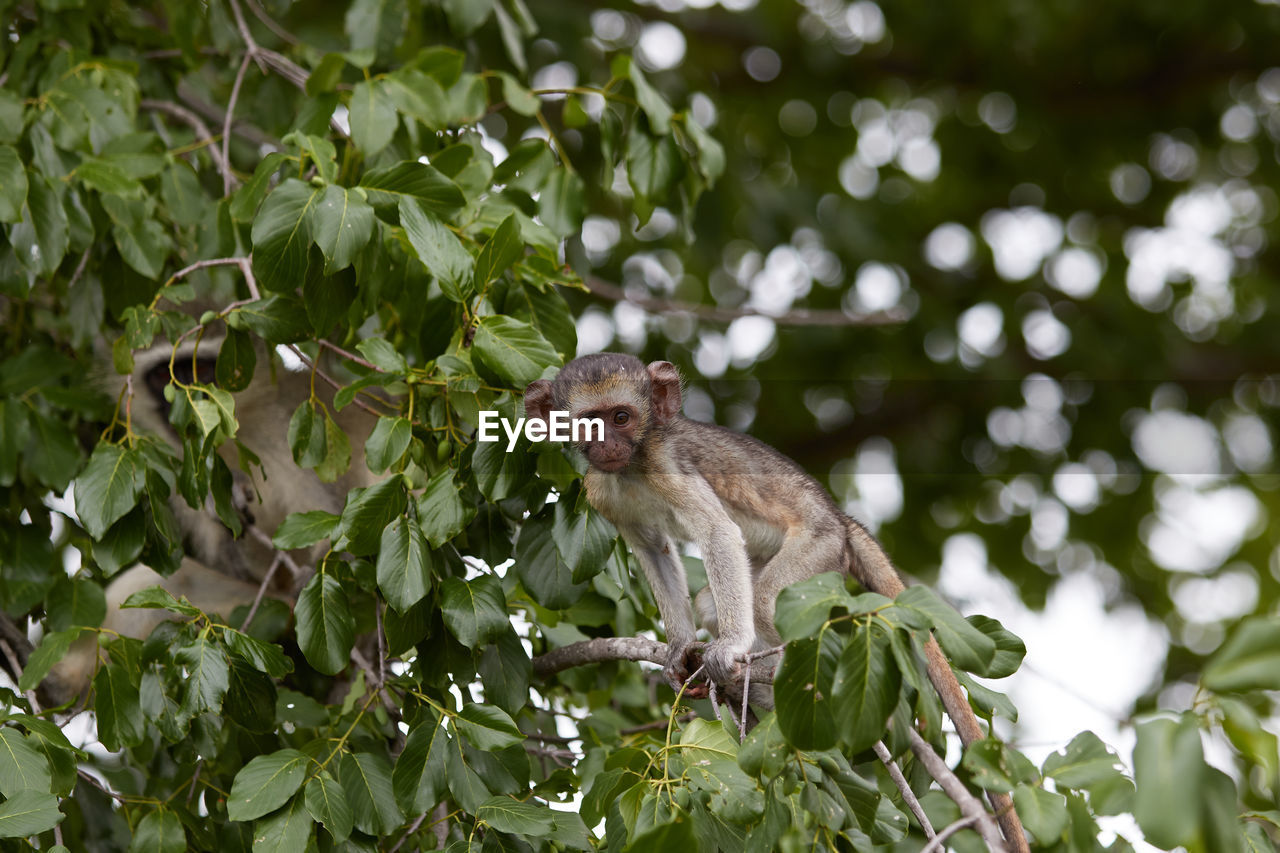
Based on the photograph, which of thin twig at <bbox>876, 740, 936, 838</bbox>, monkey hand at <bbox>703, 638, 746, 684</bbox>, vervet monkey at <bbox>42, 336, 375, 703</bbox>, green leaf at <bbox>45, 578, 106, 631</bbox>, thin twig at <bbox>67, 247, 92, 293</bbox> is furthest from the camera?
vervet monkey at <bbox>42, 336, 375, 703</bbox>

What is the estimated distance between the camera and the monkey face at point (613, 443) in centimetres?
271

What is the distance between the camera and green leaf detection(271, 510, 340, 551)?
2510 mm

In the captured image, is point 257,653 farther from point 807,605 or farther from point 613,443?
point 807,605

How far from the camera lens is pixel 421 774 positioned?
2.32 meters

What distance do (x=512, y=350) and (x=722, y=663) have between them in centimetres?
86

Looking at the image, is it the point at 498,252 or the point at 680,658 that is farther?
the point at 680,658

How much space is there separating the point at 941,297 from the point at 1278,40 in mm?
2353

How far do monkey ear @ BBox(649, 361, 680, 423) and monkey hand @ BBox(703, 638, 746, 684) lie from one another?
1.90 ft

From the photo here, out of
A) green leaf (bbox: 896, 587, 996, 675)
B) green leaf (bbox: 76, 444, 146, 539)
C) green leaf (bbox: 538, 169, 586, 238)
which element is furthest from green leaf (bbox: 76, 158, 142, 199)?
green leaf (bbox: 896, 587, 996, 675)

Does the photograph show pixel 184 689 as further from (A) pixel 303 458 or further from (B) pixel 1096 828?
(B) pixel 1096 828

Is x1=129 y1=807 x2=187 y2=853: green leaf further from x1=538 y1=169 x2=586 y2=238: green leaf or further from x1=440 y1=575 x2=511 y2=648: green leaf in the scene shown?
x1=538 y1=169 x2=586 y2=238: green leaf

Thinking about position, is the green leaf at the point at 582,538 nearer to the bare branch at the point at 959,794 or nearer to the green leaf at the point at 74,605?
the bare branch at the point at 959,794

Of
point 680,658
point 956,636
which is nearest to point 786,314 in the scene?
point 680,658

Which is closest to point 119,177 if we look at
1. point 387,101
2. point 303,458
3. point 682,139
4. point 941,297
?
point 387,101
